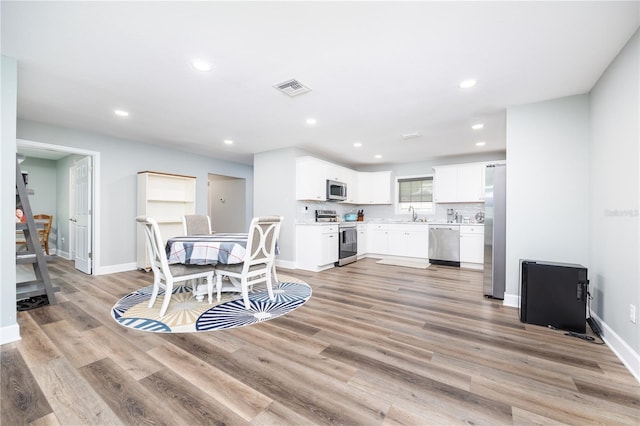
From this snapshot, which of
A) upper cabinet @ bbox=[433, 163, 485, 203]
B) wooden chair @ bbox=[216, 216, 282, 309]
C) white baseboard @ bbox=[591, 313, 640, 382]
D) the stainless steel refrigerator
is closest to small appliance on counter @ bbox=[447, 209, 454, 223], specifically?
upper cabinet @ bbox=[433, 163, 485, 203]

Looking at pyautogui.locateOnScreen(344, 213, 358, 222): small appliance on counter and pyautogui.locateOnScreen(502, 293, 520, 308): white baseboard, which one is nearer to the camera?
pyautogui.locateOnScreen(502, 293, 520, 308): white baseboard

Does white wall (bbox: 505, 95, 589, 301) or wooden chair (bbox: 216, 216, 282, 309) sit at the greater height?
white wall (bbox: 505, 95, 589, 301)

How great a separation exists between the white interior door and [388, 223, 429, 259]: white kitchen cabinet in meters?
5.87

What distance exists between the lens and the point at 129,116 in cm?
362

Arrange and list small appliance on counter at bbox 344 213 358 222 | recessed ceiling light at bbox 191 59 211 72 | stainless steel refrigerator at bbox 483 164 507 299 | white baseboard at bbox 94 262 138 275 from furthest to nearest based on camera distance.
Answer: small appliance on counter at bbox 344 213 358 222 < white baseboard at bbox 94 262 138 275 < stainless steel refrigerator at bbox 483 164 507 299 < recessed ceiling light at bbox 191 59 211 72

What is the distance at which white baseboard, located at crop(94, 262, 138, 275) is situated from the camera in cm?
445

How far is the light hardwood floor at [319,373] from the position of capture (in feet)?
4.57

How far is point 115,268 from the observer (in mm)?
4641

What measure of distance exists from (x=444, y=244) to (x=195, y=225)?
189 inches

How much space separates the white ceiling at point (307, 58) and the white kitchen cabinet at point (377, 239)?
3.00m

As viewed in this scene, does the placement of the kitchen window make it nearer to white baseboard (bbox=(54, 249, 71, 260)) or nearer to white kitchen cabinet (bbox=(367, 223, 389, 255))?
white kitchen cabinet (bbox=(367, 223, 389, 255))

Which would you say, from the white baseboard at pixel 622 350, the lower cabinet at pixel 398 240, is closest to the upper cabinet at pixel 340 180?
the lower cabinet at pixel 398 240

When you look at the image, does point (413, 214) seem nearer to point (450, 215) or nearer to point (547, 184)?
point (450, 215)

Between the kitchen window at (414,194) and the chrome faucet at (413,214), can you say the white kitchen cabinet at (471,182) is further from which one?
the chrome faucet at (413,214)
